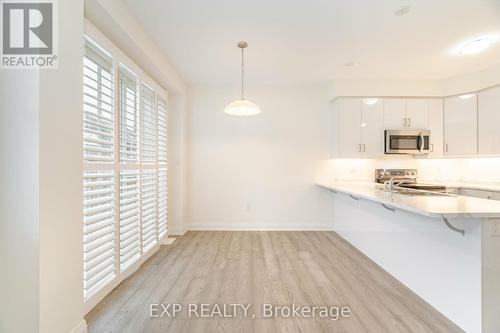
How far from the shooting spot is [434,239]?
2.05 meters

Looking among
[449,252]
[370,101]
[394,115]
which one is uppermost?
[370,101]

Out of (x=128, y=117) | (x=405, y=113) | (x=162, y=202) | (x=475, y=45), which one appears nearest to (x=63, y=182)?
(x=128, y=117)

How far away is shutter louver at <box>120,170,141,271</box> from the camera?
97.9 inches

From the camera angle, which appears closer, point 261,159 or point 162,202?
point 162,202

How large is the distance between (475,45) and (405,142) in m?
1.57

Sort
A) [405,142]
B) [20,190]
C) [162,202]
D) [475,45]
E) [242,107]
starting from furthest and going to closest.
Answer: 1. [405,142]
2. [162,202]
3. [475,45]
4. [242,107]
5. [20,190]

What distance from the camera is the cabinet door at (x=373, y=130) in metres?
4.15

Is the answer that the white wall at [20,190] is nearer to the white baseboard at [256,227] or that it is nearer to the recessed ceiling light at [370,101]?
the white baseboard at [256,227]

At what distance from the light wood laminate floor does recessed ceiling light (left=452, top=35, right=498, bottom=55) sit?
2903mm

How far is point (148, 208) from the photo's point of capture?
3152 mm

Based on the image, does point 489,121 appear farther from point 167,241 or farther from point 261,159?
point 167,241

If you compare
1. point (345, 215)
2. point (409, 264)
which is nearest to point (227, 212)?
point (345, 215)

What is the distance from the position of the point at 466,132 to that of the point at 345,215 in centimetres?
235

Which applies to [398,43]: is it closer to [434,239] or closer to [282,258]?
[434,239]
